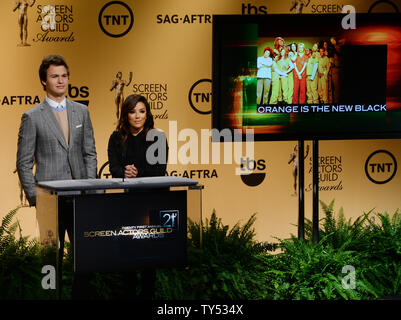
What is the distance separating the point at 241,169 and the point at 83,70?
5.51ft

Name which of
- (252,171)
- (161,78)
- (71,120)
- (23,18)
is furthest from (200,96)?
(71,120)

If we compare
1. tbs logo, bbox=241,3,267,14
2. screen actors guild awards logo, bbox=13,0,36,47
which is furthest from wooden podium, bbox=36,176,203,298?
tbs logo, bbox=241,3,267,14

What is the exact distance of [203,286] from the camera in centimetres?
382

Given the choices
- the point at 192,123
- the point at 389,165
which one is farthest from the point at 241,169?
the point at 389,165

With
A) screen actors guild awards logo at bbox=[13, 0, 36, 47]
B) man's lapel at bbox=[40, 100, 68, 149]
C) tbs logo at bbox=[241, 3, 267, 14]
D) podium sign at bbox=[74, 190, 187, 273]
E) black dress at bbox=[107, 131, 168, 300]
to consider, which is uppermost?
tbs logo at bbox=[241, 3, 267, 14]

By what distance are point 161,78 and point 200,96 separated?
0.39m

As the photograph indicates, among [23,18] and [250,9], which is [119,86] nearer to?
[23,18]

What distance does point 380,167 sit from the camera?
6449 mm

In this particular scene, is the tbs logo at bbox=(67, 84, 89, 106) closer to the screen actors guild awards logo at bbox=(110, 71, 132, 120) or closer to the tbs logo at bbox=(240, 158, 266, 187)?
the screen actors guild awards logo at bbox=(110, 71, 132, 120)

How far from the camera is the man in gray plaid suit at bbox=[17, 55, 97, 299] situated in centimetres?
420

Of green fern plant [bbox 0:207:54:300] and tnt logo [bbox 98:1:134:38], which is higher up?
tnt logo [bbox 98:1:134:38]

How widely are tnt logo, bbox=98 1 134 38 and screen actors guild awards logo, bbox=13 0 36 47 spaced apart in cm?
62

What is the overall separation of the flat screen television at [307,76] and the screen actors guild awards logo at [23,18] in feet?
7.21

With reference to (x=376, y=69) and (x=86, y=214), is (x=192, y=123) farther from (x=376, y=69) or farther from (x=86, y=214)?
(x=86, y=214)
